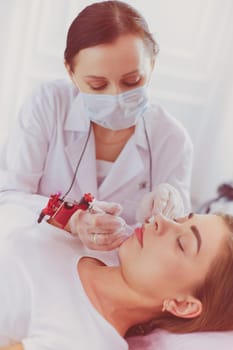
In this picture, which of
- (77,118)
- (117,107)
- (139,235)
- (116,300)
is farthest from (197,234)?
(77,118)

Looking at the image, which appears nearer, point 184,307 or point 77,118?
point 184,307

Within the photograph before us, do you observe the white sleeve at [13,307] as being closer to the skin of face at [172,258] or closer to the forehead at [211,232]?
the skin of face at [172,258]

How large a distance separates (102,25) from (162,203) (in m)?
0.49

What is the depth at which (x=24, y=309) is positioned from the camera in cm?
111

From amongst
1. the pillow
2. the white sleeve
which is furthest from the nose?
the pillow

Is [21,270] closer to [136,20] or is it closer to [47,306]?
[47,306]

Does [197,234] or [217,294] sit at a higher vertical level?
[197,234]

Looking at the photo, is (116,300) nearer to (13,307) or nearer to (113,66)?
(13,307)

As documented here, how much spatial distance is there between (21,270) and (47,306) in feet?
0.36

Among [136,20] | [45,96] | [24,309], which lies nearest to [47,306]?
[24,309]

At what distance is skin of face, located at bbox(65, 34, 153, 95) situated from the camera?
1197mm

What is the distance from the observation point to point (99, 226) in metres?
1.21

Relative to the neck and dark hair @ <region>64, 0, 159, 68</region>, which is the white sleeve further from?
dark hair @ <region>64, 0, 159, 68</region>

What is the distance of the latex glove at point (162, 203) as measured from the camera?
135 cm
